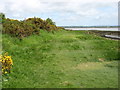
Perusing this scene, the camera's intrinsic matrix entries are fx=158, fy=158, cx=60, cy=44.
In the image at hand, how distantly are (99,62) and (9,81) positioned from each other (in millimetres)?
6780

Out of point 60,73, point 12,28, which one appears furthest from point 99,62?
point 12,28

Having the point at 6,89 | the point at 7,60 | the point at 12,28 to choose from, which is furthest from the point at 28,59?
the point at 12,28

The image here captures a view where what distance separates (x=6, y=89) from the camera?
6.92 m

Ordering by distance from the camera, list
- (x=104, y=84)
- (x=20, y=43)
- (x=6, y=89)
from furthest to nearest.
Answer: (x=20, y=43) → (x=104, y=84) → (x=6, y=89)

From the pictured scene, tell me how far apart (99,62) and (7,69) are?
659 cm

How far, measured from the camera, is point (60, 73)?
9.22m

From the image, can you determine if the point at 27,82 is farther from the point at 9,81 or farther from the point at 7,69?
the point at 7,69

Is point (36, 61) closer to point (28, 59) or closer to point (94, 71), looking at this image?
point (28, 59)

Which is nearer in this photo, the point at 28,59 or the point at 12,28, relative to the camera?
the point at 28,59

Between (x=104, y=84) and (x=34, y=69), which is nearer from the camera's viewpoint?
(x=104, y=84)

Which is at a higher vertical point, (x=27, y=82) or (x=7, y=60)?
(x=7, y=60)

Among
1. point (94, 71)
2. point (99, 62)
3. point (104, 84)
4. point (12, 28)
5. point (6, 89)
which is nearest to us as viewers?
point (6, 89)

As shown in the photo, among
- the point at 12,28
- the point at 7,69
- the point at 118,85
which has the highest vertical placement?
the point at 12,28

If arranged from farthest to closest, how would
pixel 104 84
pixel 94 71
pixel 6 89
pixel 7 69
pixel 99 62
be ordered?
pixel 99 62 < pixel 94 71 < pixel 7 69 < pixel 104 84 < pixel 6 89
